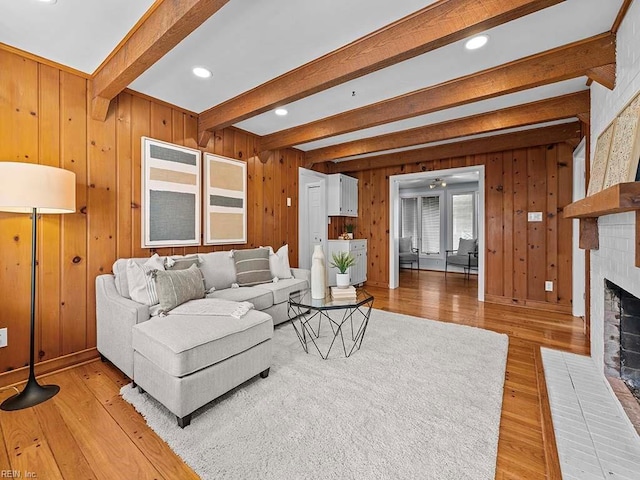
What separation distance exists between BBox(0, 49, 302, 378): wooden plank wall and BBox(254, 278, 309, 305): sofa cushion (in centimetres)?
112

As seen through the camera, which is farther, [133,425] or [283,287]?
[283,287]

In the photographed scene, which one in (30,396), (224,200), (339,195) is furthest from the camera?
(339,195)

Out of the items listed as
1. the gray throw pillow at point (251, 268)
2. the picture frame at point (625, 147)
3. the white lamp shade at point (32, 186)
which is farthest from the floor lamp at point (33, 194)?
the picture frame at point (625, 147)

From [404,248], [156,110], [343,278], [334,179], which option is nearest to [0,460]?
[343,278]

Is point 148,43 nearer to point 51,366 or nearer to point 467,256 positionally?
point 51,366

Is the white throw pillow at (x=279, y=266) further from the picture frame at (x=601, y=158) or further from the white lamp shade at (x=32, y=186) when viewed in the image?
the picture frame at (x=601, y=158)

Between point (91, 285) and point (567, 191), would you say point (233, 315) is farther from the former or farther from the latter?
point (567, 191)

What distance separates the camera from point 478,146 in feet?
13.5

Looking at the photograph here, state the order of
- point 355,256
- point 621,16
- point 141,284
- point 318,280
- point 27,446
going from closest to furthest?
point 27,446 → point 621,16 → point 141,284 → point 318,280 → point 355,256

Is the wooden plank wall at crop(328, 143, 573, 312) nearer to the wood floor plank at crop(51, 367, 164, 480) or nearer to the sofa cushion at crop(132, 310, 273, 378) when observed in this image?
the sofa cushion at crop(132, 310, 273, 378)

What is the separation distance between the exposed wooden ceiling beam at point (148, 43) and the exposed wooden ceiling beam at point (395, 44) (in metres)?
0.92

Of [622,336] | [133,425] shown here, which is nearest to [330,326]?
[133,425]

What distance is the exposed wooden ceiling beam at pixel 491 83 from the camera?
2.02 meters

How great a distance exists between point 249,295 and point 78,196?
5.53 ft
